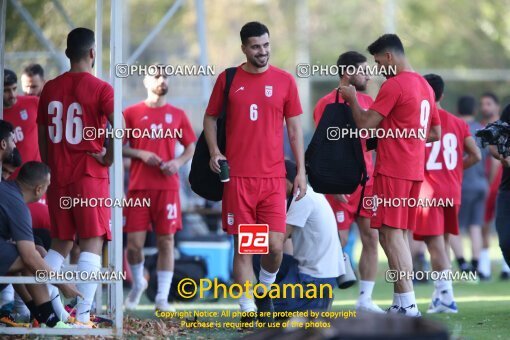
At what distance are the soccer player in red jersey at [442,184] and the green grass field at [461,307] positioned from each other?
52cm

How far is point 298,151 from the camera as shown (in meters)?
10.2

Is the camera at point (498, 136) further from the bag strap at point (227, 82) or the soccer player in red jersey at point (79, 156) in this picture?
the soccer player in red jersey at point (79, 156)

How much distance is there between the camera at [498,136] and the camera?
416 inches

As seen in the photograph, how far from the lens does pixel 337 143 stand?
10.9m

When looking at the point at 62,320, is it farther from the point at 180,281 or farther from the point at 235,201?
the point at 180,281

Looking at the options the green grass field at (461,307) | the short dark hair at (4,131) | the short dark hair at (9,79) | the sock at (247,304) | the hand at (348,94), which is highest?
the short dark hair at (9,79)

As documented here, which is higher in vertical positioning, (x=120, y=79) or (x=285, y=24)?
(x=285, y=24)

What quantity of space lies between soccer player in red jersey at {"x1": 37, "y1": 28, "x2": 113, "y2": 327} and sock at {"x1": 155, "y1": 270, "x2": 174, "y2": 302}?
2.27m

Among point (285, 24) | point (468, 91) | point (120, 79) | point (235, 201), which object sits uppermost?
point (285, 24)

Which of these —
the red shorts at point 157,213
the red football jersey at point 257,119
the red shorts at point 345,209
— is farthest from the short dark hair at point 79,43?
the red shorts at point 345,209

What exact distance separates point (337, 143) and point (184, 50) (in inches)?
850

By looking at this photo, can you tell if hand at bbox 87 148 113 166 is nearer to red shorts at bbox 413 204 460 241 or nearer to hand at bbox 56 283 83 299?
hand at bbox 56 283 83 299

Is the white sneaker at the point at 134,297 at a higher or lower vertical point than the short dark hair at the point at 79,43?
lower

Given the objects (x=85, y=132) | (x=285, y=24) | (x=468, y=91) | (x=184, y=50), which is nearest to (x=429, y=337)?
(x=85, y=132)
